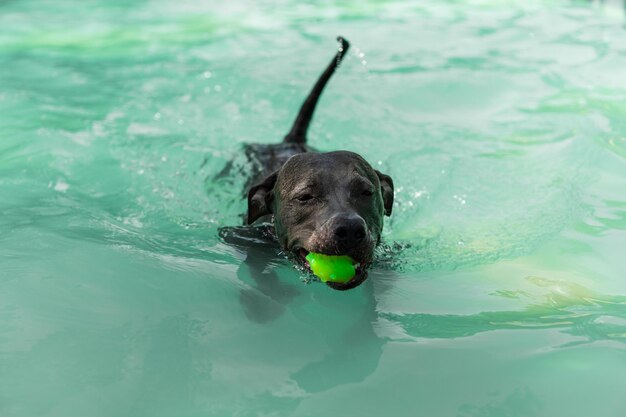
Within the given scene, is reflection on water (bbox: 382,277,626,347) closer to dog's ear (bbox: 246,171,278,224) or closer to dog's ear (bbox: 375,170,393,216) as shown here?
dog's ear (bbox: 375,170,393,216)

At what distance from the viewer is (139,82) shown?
27.6ft

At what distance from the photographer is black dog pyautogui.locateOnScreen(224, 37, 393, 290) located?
3.11 meters

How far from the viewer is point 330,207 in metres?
3.33

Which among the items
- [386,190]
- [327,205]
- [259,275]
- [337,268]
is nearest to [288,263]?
[259,275]

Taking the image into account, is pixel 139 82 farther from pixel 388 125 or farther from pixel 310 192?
pixel 310 192

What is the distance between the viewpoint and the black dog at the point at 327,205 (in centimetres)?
311

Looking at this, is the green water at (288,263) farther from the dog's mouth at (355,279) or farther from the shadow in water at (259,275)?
the dog's mouth at (355,279)

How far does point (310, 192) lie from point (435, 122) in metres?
3.87

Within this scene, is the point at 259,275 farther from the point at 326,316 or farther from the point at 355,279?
the point at 355,279

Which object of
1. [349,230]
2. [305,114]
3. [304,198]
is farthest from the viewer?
[305,114]

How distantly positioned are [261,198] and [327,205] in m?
0.76

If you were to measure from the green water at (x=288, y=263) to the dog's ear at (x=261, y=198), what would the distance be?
26 centimetres

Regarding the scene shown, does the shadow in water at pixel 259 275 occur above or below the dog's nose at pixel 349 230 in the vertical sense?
below

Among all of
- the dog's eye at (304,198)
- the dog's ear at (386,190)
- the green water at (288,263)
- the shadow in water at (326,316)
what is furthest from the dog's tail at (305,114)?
the dog's eye at (304,198)
